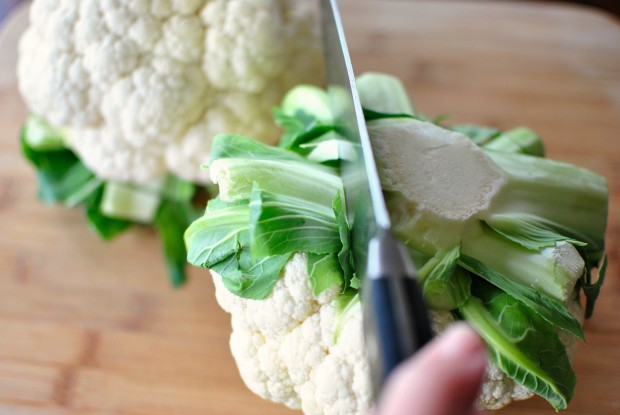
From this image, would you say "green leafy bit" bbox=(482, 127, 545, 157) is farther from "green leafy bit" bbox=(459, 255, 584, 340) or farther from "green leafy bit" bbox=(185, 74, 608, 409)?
"green leafy bit" bbox=(459, 255, 584, 340)

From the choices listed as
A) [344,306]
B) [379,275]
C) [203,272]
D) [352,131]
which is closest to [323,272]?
[344,306]

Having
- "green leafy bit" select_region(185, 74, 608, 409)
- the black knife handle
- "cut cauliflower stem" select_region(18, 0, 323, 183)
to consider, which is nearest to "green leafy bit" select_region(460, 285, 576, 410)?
"green leafy bit" select_region(185, 74, 608, 409)

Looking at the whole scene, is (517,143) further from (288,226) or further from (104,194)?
(104,194)

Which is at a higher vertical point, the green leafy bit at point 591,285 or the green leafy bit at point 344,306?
the green leafy bit at point 591,285

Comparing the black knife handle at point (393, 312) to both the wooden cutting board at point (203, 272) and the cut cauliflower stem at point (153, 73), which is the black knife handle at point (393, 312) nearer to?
the wooden cutting board at point (203, 272)

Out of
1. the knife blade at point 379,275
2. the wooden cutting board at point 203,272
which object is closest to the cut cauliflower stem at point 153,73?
the wooden cutting board at point 203,272

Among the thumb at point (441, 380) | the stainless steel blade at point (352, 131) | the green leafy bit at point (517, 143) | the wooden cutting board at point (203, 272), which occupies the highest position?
the thumb at point (441, 380)
